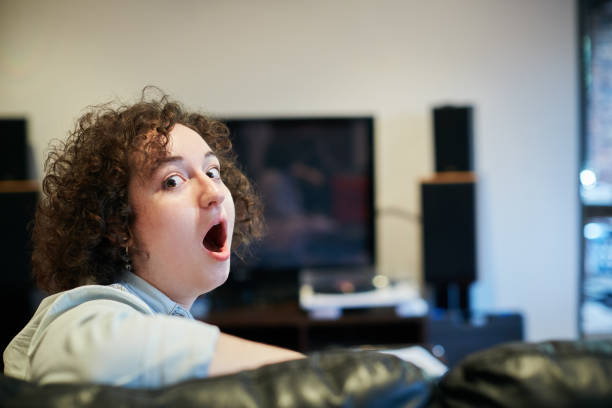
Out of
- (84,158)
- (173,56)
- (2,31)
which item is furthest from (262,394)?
(2,31)

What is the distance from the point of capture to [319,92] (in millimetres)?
3150

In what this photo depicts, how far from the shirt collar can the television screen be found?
7.02ft

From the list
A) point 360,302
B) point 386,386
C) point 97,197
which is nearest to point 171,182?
point 97,197

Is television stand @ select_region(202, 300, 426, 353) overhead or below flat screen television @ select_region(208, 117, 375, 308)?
below

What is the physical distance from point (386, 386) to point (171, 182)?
497 millimetres

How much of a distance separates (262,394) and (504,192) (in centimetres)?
299

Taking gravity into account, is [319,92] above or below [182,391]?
above

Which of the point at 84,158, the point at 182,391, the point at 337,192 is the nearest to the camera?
the point at 182,391

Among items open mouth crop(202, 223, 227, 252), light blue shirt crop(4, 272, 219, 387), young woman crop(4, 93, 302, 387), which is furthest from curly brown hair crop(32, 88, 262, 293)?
light blue shirt crop(4, 272, 219, 387)

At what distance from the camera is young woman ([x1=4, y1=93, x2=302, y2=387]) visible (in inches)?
21.3

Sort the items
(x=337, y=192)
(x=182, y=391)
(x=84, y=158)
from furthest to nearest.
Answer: (x=337, y=192)
(x=84, y=158)
(x=182, y=391)

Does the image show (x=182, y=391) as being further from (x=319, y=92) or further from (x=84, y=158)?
(x=319, y=92)

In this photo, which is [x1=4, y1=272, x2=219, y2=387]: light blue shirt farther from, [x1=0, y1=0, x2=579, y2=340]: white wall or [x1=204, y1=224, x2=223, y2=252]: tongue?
[x1=0, y1=0, x2=579, y2=340]: white wall

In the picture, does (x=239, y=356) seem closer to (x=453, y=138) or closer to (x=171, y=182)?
(x=171, y=182)
